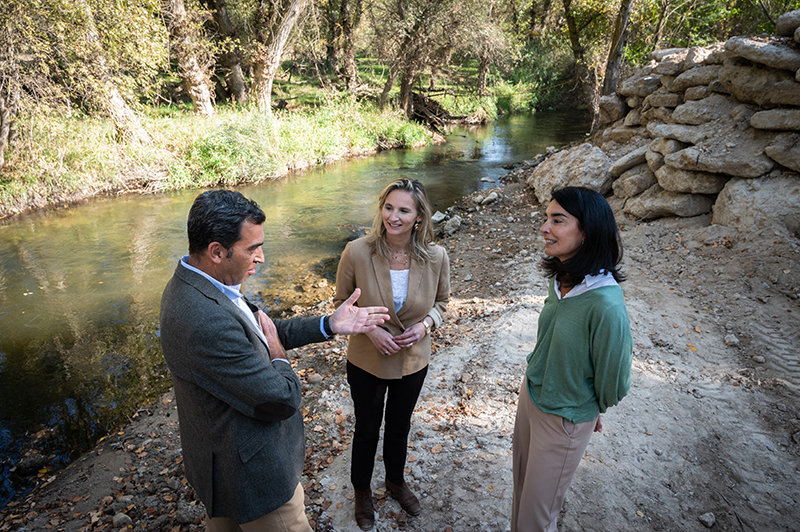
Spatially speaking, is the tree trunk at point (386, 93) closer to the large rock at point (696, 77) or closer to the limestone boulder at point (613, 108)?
the limestone boulder at point (613, 108)

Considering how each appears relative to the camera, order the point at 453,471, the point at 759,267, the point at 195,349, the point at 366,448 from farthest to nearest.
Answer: the point at 759,267, the point at 453,471, the point at 366,448, the point at 195,349

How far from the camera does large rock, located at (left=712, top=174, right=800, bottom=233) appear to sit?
19.7 feet

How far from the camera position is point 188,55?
50.7 feet

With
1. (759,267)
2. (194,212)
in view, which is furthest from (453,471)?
(759,267)

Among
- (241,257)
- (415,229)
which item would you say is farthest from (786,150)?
(241,257)

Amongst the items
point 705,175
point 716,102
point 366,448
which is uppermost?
point 716,102

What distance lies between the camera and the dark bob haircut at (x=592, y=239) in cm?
205

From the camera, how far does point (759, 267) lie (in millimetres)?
5652

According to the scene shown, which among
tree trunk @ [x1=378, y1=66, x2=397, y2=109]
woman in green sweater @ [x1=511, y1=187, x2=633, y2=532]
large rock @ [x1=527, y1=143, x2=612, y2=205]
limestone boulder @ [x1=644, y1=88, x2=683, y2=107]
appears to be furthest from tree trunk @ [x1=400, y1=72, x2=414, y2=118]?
woman in green sweater @ [x1=511, y1=187, x2=633, y2=532]

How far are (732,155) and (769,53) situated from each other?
1397mm

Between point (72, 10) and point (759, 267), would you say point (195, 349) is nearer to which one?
point (759, 267)

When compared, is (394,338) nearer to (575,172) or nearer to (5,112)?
(575,172)

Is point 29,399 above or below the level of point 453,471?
below

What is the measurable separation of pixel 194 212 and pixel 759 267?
6.57 meters
